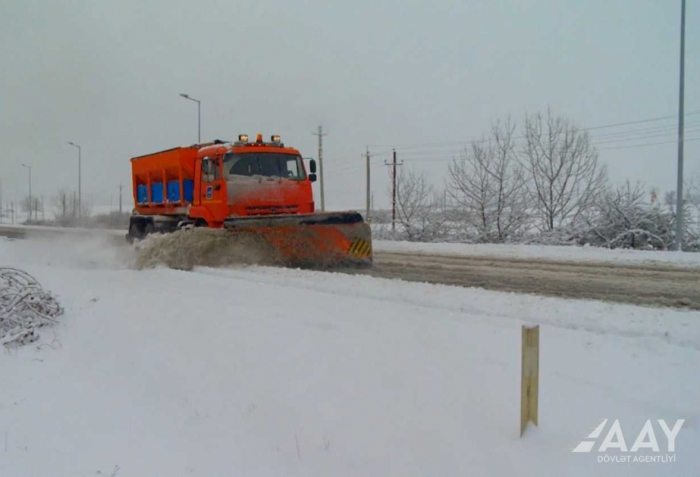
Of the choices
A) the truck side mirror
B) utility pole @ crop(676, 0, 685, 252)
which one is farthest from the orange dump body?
utility pole @ crop(676, 0, 685, 252)

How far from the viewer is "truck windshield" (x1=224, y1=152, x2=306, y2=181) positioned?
11633 millimetres

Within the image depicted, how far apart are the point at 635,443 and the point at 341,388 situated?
210 centimetres

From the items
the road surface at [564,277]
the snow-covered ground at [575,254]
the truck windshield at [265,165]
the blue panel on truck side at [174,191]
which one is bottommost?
the road surface at [564,277]

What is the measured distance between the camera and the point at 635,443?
10.8ft

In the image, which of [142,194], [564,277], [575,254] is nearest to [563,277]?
[564,277]

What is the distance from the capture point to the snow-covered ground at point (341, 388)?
11.0ft

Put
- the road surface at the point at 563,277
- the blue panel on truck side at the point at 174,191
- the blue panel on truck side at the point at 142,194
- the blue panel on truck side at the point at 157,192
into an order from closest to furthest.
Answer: the road surface at the point at 563,277 < the blue panel on truck side at the point at 174,191 < the blue panel on truck side at the point at 157,192 < the blue panel on truck side at the point at 142,194

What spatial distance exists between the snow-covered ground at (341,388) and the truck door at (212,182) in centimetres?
491

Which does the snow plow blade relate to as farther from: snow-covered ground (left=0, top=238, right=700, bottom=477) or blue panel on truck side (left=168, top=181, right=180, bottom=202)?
snow-covered ground (left=0, top=238, right=700, bottom=477)

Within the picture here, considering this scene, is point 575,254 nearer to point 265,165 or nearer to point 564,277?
point 564,277

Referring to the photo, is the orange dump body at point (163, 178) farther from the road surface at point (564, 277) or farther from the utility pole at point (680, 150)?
the utility pole at point (680, 150)

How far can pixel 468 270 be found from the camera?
10.5 meters

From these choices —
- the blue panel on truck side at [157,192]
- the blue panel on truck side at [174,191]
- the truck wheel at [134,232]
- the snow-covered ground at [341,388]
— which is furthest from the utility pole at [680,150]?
Answer: the truck wheel at [134,232]

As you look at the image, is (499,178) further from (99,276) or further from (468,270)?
(99,276)
